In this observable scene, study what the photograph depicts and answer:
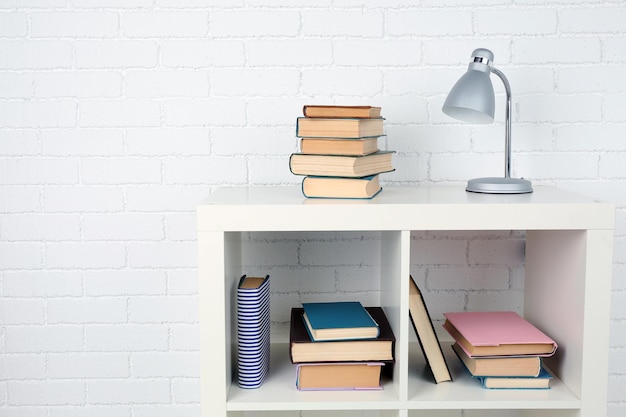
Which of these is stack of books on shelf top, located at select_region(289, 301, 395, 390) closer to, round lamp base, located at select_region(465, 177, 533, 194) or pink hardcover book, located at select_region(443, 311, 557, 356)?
pink hardcover book, located at select_region(443, 311, 557, 356)

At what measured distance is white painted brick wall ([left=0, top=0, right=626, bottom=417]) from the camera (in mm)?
2039

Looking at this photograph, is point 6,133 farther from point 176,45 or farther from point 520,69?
point 520,69

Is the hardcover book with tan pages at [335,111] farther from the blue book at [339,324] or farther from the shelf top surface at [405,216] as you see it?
the blue book at [339,324]

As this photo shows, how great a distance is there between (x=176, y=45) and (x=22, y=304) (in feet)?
2.87

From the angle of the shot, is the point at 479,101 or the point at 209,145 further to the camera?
the point at 209,145

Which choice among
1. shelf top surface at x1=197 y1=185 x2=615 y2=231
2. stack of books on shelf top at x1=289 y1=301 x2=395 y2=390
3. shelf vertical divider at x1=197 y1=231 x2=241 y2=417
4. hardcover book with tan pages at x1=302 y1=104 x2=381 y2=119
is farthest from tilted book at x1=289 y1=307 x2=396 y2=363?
hardcover book with tan pages at x1=302 y1=104 x2=381 y2=119

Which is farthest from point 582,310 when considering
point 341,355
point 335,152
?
point 335,152

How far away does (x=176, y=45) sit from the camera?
6.70ft

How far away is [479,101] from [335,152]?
0.36 meters

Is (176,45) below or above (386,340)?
above

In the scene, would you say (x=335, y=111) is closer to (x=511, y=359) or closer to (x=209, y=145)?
(x=209, y=145)

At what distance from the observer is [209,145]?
2.07m

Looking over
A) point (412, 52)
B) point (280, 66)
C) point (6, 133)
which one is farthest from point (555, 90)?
point (6, 133)

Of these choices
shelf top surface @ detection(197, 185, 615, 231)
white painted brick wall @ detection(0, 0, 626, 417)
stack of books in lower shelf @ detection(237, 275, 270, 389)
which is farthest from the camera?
white painted brick wall @ detection(0, 0, 626, 417)
